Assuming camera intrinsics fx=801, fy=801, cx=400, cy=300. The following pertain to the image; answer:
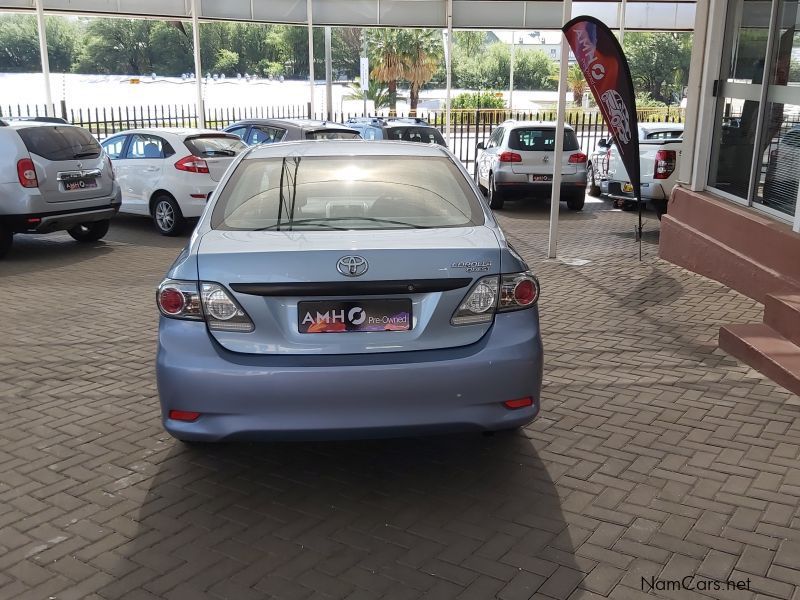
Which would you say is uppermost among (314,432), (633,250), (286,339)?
(286,339)

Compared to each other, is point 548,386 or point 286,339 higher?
point 286,339

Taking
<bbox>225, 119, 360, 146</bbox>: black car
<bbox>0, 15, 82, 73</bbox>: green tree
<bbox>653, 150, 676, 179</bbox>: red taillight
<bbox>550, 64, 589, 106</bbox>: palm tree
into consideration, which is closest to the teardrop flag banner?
<bbox>653, 150, 676, 179</bbox>: red taillight

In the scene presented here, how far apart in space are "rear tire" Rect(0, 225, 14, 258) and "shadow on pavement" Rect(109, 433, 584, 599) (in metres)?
6.85

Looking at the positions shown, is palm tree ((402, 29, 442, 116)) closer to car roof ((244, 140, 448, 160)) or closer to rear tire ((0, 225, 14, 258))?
rear tire ((0, 225, 14, 258))

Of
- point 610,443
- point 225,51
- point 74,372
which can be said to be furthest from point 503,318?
point 225,51

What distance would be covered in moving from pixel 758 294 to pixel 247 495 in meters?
5.53

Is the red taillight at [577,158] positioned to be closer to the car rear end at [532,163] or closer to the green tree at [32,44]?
the car rear end at [532,163]

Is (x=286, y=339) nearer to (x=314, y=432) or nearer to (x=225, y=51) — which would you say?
(x=314, y=432)

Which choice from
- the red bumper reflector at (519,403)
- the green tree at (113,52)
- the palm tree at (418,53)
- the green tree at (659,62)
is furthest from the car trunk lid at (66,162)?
the green tree at (659,62)

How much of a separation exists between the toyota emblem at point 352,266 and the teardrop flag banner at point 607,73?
6.22m

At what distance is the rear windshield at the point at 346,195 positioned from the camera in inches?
162

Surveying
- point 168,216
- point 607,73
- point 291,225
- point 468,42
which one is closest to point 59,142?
point 168,216

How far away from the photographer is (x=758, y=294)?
7512 mm

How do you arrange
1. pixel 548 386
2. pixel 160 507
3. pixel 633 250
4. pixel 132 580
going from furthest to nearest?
pixel 633 250 → pixel 548 386 → pixel 160 507 → pixel 132 580
